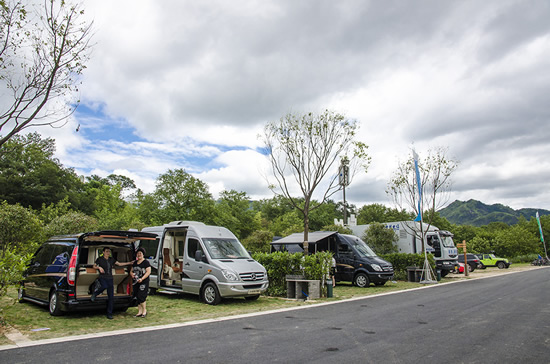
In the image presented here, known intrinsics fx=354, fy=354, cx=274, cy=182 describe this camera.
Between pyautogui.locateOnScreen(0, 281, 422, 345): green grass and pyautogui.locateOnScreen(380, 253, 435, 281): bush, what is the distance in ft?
31.3

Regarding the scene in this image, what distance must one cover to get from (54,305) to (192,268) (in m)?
3.88

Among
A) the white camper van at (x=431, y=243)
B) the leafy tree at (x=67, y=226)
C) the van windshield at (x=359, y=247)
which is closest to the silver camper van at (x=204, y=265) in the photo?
the van windshield at (x=359, y=247)

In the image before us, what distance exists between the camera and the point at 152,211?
132 ft

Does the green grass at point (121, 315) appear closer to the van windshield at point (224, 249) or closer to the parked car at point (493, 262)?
the van windshield at point (224, 249)

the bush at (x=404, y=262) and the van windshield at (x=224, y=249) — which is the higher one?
the van windshield at (x=224, y=249)

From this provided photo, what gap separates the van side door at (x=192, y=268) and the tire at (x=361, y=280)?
8357 mm

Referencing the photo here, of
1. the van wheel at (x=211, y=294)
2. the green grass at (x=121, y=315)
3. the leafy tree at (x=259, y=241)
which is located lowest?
the green grass at (x=121, y=315)

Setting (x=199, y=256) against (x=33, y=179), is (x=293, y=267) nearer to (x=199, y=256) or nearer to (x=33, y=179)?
(x=199, y=256)

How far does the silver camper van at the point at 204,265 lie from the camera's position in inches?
395

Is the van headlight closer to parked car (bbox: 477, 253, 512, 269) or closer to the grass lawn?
the grass lawn

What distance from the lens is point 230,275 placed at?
9961 mm

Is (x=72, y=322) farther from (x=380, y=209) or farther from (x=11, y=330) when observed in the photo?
(x=380, y=209)

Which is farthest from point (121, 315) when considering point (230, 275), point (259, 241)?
point (259, 241)

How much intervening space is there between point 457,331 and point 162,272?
9.07 meters
